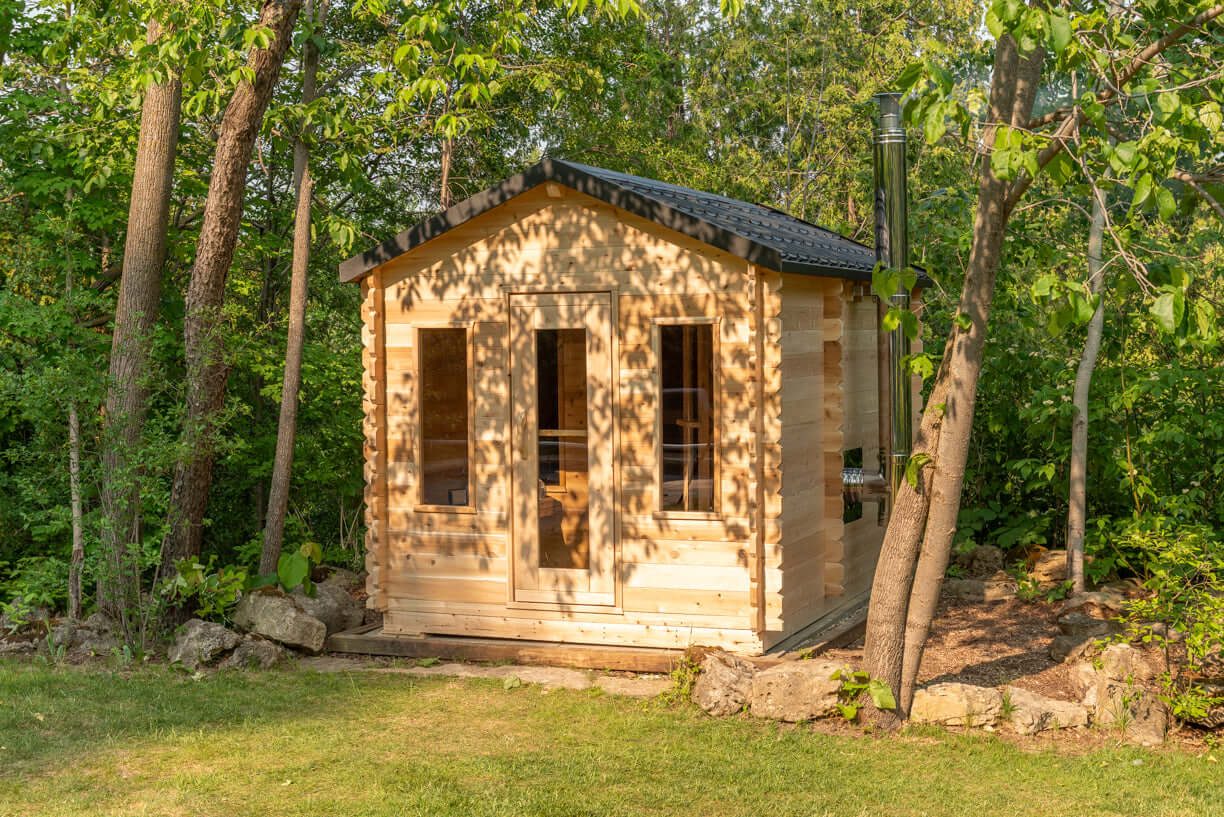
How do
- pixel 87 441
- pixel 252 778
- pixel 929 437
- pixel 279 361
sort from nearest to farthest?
pixel 252 778
pixel 929 437
pixel 87 441
pixel 279 361

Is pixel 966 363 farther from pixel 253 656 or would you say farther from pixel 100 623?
pixel 100 623

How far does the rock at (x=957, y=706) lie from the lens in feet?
21.5

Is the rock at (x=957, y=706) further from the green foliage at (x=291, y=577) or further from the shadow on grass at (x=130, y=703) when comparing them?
the green foliage at (x=291, y=577)

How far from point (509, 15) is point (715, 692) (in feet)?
17.8

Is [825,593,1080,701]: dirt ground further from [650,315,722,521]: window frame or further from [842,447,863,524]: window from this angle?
[650,315,722,521]: window frame

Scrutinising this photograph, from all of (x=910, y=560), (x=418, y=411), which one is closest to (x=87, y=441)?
(x=418, y=411)

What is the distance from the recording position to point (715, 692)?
22.7 ft

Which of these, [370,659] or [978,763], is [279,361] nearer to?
[370,659]

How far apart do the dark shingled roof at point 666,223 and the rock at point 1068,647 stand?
2.91 metres

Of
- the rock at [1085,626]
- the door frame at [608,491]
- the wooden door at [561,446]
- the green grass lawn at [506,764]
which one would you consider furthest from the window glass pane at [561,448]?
the rock at [1085,626]

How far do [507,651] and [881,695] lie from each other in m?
2.82

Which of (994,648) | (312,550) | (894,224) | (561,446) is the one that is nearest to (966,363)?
(894,224)

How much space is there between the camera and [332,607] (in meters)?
9.25

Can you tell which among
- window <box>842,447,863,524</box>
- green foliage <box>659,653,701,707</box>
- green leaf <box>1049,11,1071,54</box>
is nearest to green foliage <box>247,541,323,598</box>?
green foliage <box>659,653,701,707</box>
